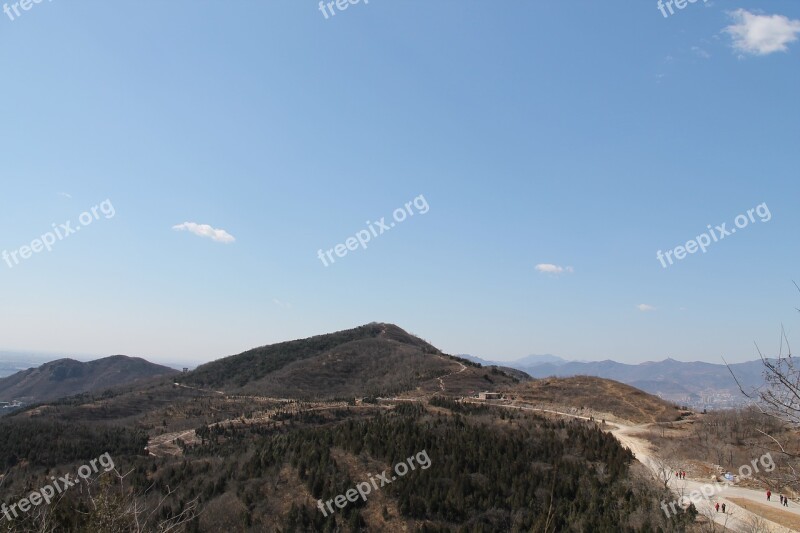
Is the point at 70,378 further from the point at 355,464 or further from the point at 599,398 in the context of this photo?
the point at 599,398

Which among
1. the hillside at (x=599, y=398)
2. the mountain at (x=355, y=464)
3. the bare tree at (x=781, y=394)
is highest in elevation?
the bare tree at (x=781, y=394)

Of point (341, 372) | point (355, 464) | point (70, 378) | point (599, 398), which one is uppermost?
point (341, 372)

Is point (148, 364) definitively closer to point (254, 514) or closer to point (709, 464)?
point (254, 514)

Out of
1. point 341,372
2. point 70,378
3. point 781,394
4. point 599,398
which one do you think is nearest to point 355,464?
point 781,394

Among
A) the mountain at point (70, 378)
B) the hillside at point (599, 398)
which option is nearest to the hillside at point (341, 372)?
the hillside at point (599, 398)

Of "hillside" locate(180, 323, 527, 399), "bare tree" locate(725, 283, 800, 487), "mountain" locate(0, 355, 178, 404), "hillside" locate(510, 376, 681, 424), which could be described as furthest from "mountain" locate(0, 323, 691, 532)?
"mountain" locate(0, 355, 178, 404)

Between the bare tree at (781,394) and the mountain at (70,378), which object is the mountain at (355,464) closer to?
the bare tree at (781,394)

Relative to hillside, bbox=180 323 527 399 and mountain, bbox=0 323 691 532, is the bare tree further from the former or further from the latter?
hillside, bbox=180 323 527 399
